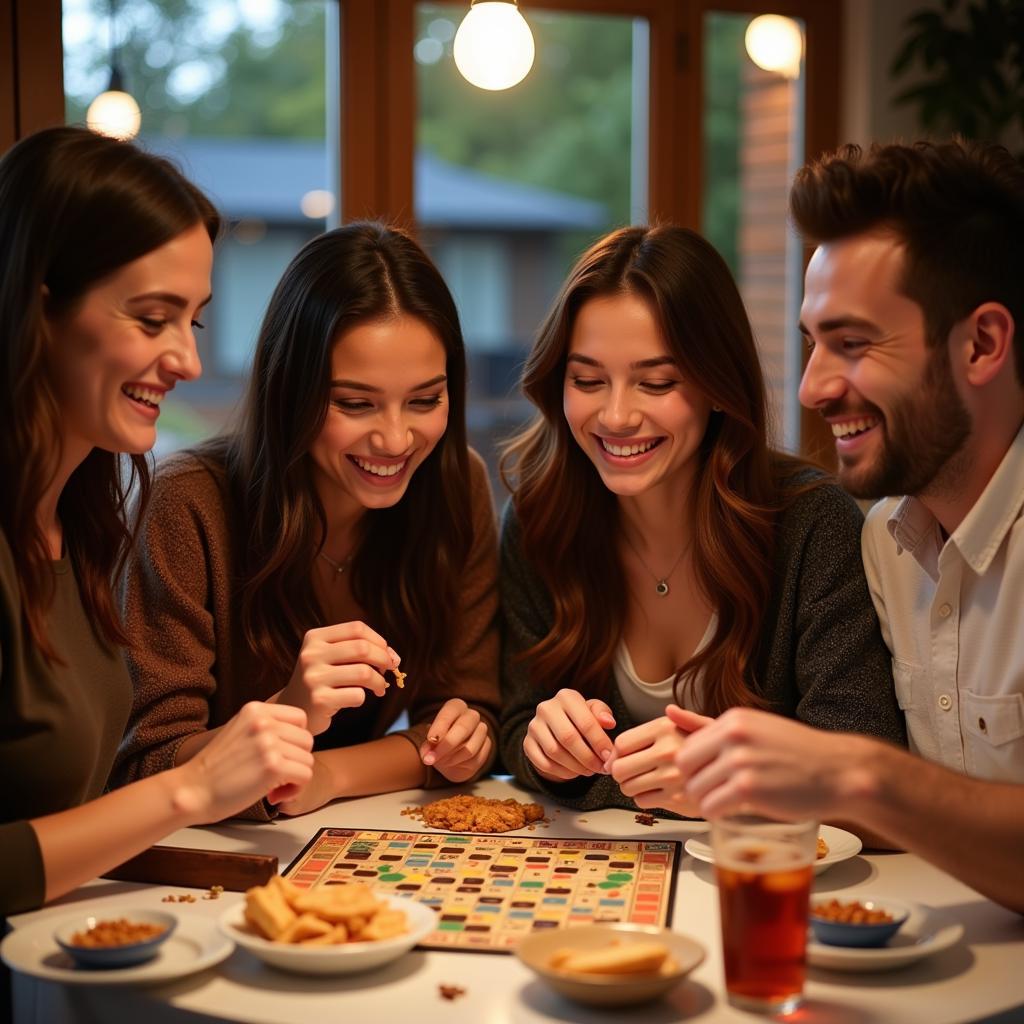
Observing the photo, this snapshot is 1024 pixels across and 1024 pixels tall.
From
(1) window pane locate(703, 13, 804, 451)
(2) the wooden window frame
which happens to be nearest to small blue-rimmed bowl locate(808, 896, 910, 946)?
(2) the wooden window frame

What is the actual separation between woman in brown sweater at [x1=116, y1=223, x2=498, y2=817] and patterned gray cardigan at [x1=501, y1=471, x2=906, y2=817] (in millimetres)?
60

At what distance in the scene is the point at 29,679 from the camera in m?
1.79

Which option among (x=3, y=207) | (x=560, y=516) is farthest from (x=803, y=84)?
(x=3, y=207)

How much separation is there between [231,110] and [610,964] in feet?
11.4

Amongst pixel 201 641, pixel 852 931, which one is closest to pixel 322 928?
pixel 852 931

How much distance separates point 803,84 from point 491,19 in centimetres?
199

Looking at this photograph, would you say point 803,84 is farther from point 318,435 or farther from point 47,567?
point 47,567

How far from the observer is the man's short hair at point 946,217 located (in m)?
1.96

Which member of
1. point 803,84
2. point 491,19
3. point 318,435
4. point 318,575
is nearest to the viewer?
point 318,435

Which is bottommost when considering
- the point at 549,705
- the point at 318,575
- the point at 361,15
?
the point at 549,705

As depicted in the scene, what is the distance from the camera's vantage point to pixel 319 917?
1.58 metres

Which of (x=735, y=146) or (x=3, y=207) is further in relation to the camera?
(x=735, y=146)

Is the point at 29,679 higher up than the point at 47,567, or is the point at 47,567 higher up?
the point at 47,567

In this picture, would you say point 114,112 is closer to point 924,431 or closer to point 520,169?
point 520,169
